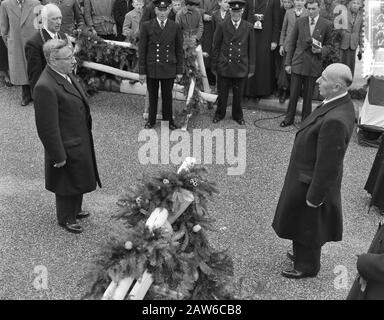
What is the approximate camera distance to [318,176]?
12.8 ft

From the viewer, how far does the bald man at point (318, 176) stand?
385 centimetres

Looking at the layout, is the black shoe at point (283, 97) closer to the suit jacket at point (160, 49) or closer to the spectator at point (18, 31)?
the suit jacket at point (160, 49)

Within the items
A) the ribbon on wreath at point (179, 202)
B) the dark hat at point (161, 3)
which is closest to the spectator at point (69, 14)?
the dark hat at point (161, 3)

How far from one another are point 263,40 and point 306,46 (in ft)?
3.91

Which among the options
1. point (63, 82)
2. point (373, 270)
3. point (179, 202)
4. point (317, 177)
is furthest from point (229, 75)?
point (373, 270)

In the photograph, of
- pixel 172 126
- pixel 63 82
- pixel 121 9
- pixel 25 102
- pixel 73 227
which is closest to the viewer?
pixel 63 82

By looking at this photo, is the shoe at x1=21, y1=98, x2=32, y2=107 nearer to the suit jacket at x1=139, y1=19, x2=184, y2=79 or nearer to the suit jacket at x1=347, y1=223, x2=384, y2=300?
the suit jacket at x1=139, y1=19, x2=184, y2=79

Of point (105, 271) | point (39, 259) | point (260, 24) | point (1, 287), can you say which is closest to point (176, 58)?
point (260, 24)

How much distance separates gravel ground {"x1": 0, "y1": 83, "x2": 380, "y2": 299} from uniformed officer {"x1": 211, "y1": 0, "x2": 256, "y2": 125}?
65cm

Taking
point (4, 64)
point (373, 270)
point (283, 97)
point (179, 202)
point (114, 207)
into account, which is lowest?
point (114, 207)

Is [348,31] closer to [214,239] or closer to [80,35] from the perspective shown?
[80,35]

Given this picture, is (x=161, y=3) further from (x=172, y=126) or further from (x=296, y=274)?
(x=296, y=274)
